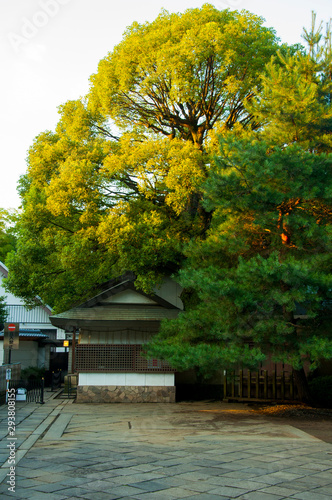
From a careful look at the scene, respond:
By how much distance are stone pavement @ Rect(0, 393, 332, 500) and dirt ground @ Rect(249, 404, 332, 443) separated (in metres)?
0.52

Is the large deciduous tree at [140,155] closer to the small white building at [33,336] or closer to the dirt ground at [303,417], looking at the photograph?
the dirt ground at [303,417]

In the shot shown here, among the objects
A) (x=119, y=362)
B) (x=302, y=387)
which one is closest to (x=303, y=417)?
(x=302, y=387)

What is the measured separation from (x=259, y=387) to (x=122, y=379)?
5133 millimetres

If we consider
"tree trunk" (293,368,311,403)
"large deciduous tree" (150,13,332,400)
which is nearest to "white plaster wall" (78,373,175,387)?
"large deciduous tree" (150,13,332,400)

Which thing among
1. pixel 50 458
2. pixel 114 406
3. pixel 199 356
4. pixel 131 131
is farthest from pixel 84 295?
pixel 50 458

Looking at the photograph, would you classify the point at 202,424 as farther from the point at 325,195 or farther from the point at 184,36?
the point at 184,36

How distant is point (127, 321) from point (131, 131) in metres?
7.75

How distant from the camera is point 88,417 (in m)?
14.3

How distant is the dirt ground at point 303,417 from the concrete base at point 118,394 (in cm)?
384

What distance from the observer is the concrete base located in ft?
60.3

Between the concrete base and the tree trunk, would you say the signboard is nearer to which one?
the concrete base

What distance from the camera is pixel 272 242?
14695mm

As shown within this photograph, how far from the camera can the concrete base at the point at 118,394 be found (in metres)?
18.4

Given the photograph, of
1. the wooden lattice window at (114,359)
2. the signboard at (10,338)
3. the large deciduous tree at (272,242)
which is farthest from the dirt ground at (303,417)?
the signboard at (10,338)
